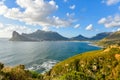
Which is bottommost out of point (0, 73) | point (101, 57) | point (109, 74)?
point (109, 74)

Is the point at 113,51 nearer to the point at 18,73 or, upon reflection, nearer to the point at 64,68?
the point at 64,68

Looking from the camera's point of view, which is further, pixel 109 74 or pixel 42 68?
pixel 42 68

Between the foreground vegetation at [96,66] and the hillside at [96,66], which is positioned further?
the hillside at [96,66]

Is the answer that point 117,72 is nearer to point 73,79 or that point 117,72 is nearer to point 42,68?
point 42,68

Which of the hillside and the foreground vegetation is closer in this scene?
the foreground vegetation

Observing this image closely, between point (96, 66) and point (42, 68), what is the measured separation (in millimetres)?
43878

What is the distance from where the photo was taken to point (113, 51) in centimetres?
14850

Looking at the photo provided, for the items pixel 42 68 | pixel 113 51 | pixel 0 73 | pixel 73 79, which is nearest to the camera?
pixel 0 73

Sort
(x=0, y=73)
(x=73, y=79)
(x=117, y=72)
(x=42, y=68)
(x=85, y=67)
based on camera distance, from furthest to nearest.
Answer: (x=42, y=68) → (x=85, y=67) → (x=117, y=72) → (x=73, y=79) → (x=0, y=73)

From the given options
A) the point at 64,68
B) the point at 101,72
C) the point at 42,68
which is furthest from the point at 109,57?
the point at 42,68

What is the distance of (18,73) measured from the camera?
915 inches

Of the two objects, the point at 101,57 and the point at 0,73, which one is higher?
the point at 0,73

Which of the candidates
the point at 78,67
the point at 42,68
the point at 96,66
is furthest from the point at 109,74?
the point at 42,68

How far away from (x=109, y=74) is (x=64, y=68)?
3429 centimetres
